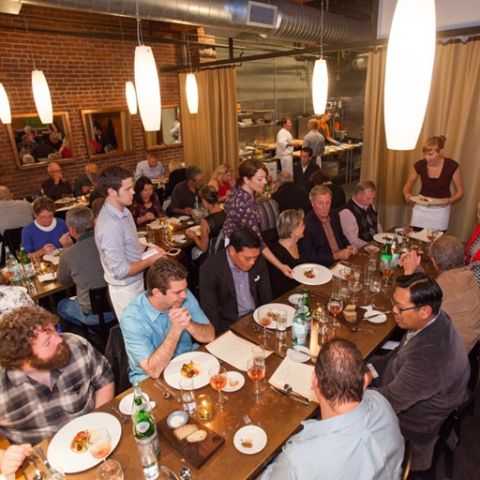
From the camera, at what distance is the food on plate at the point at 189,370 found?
199cm

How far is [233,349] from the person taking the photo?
7.24ft

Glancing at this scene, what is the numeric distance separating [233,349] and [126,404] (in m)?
0.66

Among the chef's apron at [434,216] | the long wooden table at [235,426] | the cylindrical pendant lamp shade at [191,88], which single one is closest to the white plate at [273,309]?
the long wooden table at [235,426]

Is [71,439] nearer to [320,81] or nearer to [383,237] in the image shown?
[383,237]

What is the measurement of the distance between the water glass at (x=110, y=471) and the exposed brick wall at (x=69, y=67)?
18.3 feet

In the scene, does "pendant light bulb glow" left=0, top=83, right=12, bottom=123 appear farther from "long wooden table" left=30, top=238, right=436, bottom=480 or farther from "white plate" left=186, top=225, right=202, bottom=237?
"long wooden table" left=30, top=238, right=436, bottom=480

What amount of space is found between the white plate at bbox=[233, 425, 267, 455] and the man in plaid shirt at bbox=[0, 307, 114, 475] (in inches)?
33.7

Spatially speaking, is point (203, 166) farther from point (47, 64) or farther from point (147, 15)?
point (147, 15)

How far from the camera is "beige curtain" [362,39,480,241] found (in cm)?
457

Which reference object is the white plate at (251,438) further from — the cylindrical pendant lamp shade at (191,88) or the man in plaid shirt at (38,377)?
the cylindrical pendant lamp shade at (191,88)

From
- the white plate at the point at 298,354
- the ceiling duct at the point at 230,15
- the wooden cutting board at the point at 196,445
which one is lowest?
the wooden cutting board at the point at 196,445

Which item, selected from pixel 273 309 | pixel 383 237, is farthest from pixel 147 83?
pixel 383 237

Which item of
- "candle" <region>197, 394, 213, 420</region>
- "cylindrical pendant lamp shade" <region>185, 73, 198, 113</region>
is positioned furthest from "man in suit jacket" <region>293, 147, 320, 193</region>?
"candle" <region>197, 394, 213, 420</region>

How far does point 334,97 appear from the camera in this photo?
464 inches
